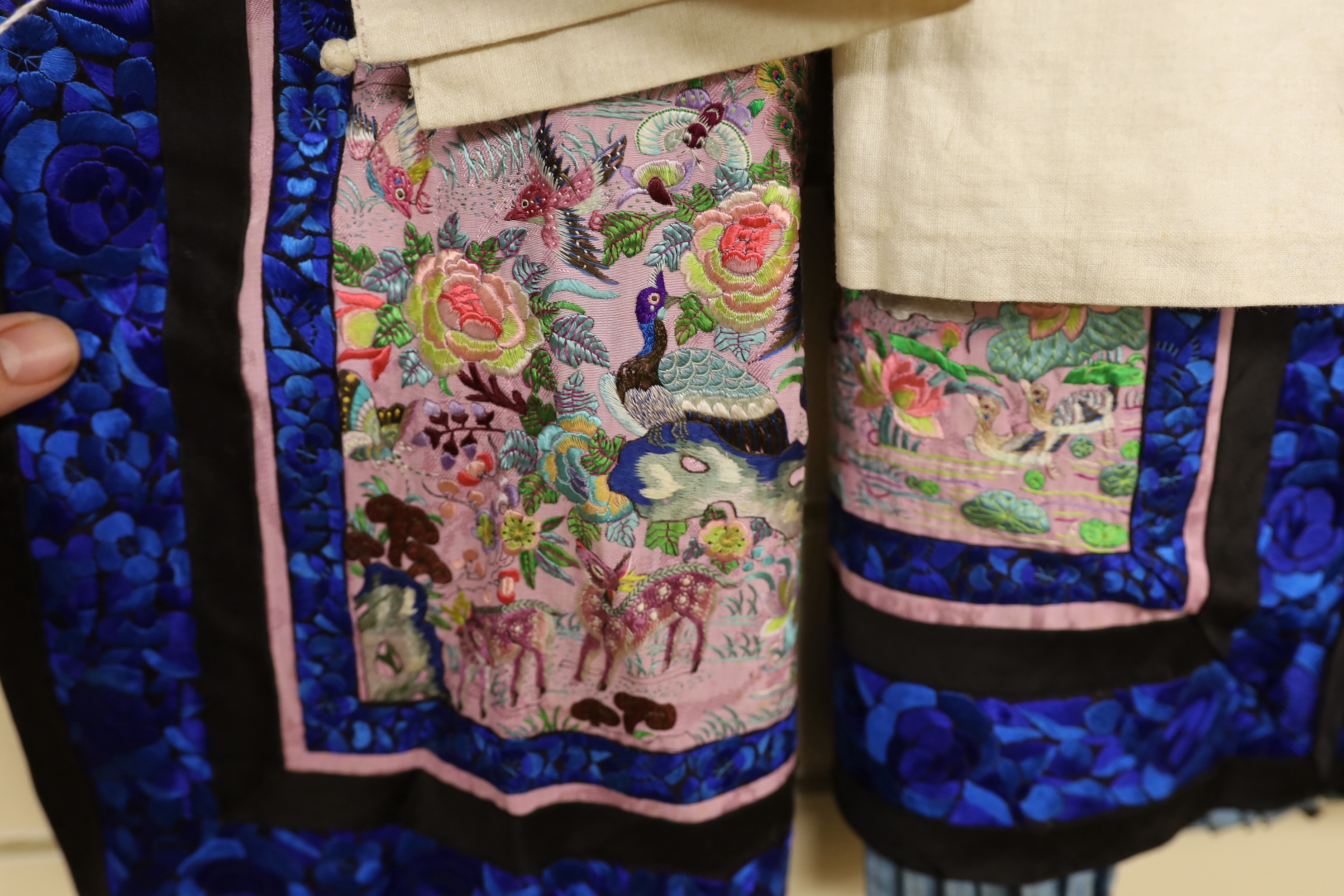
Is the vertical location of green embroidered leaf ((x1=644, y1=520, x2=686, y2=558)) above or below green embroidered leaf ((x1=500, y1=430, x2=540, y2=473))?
below

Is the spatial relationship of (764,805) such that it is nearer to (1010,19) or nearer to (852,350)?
(852,350)

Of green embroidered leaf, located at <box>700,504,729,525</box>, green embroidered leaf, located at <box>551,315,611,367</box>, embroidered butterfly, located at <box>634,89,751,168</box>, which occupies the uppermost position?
embroidered butterfly, located at <box>634,89,751,168</box>

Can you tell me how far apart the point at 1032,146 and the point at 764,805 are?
0.37 meters

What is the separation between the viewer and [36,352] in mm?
412

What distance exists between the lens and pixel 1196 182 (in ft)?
1.11

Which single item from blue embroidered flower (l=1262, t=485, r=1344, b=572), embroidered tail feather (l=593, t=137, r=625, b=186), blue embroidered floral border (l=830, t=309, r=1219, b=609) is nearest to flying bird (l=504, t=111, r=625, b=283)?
embroidered tail feather (l=593, t=137, r=625, b=186)

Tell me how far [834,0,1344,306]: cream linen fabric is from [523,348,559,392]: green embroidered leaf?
6.3 inches

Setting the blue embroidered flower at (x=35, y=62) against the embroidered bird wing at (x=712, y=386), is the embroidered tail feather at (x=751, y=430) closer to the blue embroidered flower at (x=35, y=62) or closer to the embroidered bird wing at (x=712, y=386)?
the embroidered bird wing at (x=712, y=386)

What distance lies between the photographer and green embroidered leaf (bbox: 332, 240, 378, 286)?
1.37ft

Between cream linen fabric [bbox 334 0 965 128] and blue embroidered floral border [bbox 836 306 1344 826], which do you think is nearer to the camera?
cream linen fabric [bbox 334 0 965 128]

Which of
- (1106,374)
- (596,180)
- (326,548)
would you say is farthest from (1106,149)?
(326,548)

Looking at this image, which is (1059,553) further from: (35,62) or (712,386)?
(35,62)

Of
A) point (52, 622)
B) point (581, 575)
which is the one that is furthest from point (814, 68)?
point (52, 622)

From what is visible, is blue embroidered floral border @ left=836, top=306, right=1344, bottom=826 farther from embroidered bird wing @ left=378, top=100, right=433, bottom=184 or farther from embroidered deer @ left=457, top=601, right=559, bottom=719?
embroidered bird wing @ left=378, top=100, right=433, bottom=184
